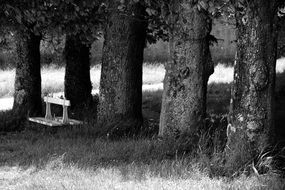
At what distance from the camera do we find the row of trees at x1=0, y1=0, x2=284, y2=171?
8531 mm

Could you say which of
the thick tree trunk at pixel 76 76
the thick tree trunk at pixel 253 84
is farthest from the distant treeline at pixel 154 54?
the thick tree trunk at pixel 253 84

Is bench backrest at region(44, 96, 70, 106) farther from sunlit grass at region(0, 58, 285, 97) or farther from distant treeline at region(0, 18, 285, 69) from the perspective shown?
distant treeline at region(0, 18, 285, 69)

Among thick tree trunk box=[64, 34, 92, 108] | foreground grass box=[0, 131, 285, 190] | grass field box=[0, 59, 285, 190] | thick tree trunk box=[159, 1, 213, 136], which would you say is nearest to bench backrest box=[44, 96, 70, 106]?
grass field box=[0, 59, 285, 190]

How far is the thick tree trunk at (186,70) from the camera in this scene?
36.3 ft

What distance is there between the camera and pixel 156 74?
36.7 m

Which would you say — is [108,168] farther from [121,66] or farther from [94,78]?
[94,78]

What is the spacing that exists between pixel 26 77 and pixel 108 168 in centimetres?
842

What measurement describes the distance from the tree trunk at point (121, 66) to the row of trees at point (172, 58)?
0.02 meters

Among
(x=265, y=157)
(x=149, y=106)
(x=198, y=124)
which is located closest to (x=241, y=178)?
(x=265, y=157)

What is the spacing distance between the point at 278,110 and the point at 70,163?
12.8 m

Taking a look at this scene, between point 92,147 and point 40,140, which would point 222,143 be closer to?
point 92,147

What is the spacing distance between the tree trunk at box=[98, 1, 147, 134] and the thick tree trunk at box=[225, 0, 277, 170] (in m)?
5.01

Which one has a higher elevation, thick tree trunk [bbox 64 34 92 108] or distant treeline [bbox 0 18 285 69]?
distant treeline [bbox 0 18 285 69]

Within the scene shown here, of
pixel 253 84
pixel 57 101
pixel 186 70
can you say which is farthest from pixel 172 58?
pixel 57 101
